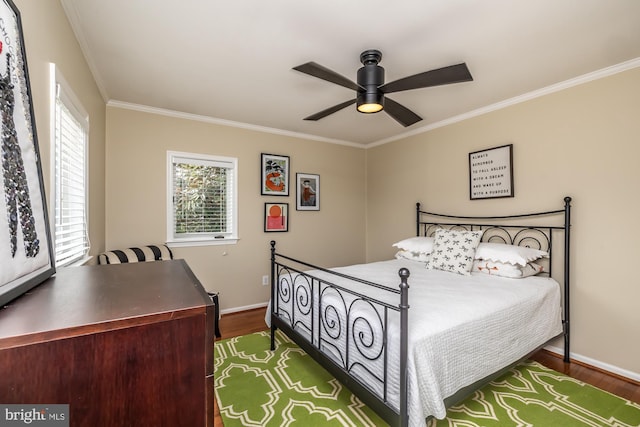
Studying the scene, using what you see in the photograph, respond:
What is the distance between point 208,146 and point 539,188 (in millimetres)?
3530

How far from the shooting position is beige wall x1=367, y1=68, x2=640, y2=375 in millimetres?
2285

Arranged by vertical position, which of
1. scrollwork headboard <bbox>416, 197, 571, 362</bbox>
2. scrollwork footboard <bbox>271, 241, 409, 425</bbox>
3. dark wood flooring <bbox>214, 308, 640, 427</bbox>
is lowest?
dark wood flooring <bbox>214, 308, 640, 427</bbox>

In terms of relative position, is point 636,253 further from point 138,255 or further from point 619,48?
point 138,255

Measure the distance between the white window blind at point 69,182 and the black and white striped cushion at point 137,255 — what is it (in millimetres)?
440

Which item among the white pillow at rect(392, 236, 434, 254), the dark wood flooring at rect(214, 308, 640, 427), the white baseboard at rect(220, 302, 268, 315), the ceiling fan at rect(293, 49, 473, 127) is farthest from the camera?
the white baseboard at rect(220, 302, 268, 315)

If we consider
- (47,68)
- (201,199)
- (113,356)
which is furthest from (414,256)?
(47,68)

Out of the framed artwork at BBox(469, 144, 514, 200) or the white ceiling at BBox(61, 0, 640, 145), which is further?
the framed artwork at BBox(469, 144, 514, 200)

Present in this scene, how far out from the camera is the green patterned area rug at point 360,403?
181 cm

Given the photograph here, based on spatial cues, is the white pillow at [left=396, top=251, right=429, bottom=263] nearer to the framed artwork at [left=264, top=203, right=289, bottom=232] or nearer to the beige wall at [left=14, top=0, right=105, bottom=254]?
the framed artwork at [left=264, top=203, right=289, bottom=232]

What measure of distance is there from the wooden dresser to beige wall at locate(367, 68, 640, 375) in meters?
3.08

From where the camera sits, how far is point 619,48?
207cm

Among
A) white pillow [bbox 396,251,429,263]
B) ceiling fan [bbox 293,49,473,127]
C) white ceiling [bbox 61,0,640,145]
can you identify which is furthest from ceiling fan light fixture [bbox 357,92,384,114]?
white pillow [bbox 396,251,429,263]

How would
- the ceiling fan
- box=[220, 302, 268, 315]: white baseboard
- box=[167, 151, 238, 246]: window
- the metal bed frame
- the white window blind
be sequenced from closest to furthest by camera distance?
the metal bed frame < the white window blind < the ceiling fan < box=[167, 151, 238, 246]: window < box=[220, 302, 268, 315]: white baseboard

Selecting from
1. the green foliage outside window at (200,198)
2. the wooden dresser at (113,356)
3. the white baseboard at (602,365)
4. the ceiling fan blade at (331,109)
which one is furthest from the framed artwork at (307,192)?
the wooden dresser at (113,356)
